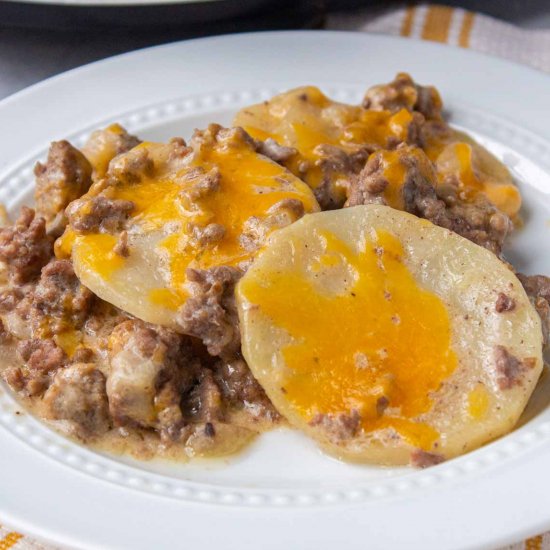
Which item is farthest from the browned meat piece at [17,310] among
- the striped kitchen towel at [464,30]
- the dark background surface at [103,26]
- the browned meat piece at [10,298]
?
the striped kitchen towel at [464,30]

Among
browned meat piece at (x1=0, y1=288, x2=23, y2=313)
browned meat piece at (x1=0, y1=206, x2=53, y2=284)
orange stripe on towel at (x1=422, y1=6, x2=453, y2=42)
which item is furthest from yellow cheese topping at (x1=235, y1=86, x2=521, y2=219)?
orange stripe on towel at (x1=422, y1=6, x2=453, y2=42)

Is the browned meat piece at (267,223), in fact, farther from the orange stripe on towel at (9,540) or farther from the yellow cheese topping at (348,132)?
the orange stripe on towel at (9,540)

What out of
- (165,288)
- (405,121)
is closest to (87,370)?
(165,288)

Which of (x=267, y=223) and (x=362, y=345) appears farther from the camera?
(x=267, y=223)

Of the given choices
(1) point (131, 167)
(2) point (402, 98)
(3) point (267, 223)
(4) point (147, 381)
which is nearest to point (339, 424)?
(4) point (147, 381)

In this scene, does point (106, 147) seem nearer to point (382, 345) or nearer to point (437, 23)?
point (382, 345)

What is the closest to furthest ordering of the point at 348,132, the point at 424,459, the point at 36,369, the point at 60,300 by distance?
the point at 424,459 → the point at 36,369 → the point at 60,300 → the point at 348,132

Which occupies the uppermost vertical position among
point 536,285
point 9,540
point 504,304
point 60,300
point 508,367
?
point 504,304

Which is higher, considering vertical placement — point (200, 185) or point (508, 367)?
point (200, 185)

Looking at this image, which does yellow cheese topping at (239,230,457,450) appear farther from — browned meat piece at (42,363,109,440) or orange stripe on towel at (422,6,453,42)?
orange stripe on towel at (422,6,453,42)
